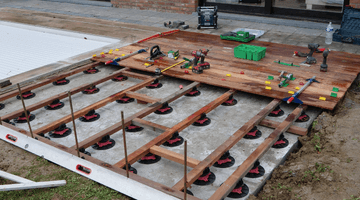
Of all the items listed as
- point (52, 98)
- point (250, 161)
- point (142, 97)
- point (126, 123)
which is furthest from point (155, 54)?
point (250, 161)

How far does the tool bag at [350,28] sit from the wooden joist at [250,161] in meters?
3.47

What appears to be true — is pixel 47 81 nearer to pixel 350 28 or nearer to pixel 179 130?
pixel 179 130

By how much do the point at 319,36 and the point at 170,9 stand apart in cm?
470

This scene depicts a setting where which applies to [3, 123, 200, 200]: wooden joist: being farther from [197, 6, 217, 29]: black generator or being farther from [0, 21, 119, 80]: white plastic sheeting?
[197, 6, 217, 29]: black generator

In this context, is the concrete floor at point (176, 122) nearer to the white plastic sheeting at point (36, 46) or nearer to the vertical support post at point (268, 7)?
the white plastic sheeting at point (36, 46)

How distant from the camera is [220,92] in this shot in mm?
5043

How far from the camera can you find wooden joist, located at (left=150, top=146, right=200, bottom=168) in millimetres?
3223

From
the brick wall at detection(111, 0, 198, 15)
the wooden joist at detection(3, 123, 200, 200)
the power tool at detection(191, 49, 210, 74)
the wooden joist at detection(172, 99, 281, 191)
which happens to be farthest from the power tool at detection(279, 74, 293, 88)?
the brick wall at detection(111, 0, 198, 15)

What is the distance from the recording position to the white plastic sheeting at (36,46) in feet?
20.3

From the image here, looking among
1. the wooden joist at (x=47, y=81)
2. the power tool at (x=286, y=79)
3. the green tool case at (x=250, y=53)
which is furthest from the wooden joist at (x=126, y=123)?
the wooden joist at (x=47, y=81)

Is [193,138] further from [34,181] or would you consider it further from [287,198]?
[34,181]

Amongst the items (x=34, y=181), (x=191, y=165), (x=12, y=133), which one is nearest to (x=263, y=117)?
(x=191, y=165)

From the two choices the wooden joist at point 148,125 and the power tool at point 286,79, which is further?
the power tool at point 286,79

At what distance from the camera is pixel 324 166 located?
3170 millimetres
